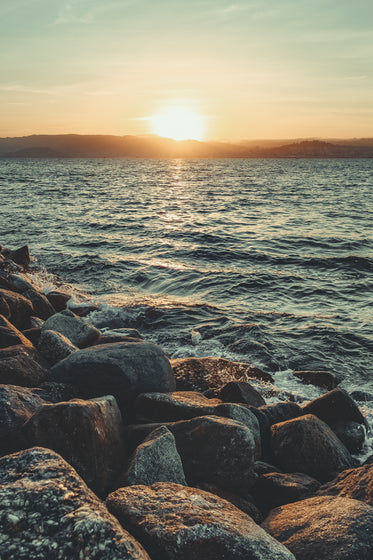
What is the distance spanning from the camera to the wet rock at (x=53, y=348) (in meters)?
6.75

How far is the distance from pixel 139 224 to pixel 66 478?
24448 mm

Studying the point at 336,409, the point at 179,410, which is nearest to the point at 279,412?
the point at 336,409

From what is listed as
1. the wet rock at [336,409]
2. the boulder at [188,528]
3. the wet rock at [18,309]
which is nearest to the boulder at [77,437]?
the boulder at [188,528]

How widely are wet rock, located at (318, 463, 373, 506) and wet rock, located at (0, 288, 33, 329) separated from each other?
265 inches

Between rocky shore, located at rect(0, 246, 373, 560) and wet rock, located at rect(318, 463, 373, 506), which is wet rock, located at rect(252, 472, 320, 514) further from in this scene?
wet rock, located at rect(318, 463, 373, 506)

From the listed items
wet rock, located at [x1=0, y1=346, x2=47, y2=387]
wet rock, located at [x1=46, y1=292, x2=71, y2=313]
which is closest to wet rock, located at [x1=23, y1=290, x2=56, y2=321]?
wet rock, located at [x1=46, y1=292, x2=71, y2=313]

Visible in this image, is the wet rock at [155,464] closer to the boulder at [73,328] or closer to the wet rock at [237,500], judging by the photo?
the wet rock at [237,500]

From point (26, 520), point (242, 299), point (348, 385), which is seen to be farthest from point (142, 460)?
point (242, 299)

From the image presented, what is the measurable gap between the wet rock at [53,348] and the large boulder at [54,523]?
4.06 metres

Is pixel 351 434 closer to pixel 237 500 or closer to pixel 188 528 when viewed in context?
pixel 237 500

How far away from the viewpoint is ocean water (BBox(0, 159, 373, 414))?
10.2 meters

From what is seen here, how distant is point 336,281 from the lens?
15008mm

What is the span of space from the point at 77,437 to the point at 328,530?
229 centimetres

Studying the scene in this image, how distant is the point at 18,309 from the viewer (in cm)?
905
